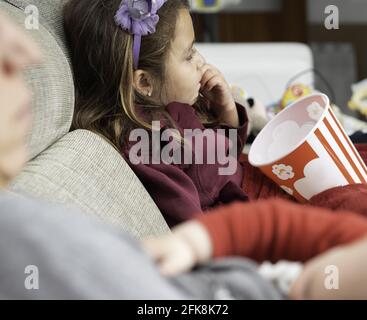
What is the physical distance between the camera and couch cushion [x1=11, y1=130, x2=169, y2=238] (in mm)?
893

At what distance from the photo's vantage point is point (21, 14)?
111 centimetres

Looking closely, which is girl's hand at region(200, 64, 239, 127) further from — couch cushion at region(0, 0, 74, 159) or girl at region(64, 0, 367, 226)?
couch cushion at region(0, 0, 74, 159)

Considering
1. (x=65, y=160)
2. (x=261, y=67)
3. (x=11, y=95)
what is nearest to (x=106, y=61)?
(x=65, y=160)

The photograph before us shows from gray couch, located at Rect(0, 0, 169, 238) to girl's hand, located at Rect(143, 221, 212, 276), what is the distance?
34 cm

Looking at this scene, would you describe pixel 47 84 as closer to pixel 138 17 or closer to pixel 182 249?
pixel 138 17

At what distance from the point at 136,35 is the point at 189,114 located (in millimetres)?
201

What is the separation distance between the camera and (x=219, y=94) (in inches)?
57.1

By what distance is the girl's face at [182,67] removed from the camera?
1329mm

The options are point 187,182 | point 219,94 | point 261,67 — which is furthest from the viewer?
point 261,67

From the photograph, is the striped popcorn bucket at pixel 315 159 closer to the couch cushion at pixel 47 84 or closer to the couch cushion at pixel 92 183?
the couch cushion at pixel 92 183

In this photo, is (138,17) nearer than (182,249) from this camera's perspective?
No

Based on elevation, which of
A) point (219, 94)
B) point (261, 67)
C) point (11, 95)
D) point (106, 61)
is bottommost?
point (261, 67)

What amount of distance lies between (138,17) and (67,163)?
0.39 m
